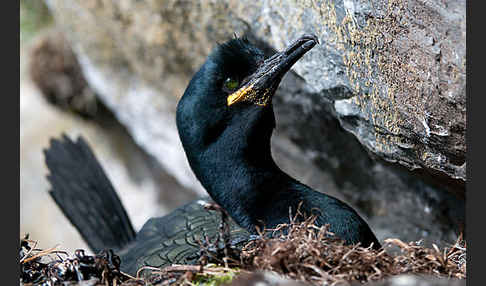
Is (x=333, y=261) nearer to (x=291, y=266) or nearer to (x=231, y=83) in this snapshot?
(x=291, y=266)

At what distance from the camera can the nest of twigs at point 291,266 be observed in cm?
150

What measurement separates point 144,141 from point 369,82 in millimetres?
2680

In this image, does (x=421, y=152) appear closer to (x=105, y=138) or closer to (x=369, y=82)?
(x=369, y=82)

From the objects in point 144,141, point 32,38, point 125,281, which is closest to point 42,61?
point 32,38

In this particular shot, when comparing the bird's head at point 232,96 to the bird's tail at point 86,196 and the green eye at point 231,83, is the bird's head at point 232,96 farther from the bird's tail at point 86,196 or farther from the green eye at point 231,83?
the bird's tail at point 86,196

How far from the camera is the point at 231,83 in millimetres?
2156

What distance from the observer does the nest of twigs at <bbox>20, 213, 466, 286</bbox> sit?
1496mm

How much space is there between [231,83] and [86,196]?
4.91 ft

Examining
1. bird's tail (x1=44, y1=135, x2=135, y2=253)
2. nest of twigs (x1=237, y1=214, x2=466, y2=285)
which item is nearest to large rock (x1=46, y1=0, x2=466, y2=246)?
nest of twigs (x1=237, y1=214, x2=466, y2=285)

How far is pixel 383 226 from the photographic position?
322 cm

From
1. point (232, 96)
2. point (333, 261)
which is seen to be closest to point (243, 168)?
point (232, 96)

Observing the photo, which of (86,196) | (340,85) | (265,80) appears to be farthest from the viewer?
(86,196)

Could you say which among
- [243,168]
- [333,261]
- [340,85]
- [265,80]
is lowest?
[333,261]

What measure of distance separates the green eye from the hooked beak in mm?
28
